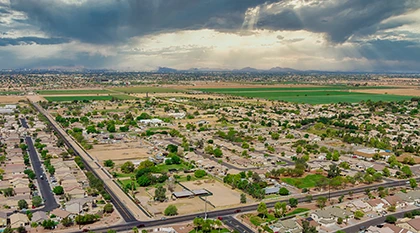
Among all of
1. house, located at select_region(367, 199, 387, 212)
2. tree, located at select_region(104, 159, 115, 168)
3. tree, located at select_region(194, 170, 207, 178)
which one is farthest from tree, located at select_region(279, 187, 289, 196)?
tree, located at select_region(104, 159, 115, 168)

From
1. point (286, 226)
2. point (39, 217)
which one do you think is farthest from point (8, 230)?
point (286, 226)

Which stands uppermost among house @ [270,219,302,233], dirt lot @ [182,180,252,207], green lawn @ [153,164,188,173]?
house @ [270,219,302,233]

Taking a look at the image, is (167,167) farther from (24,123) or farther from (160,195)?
(24,123)

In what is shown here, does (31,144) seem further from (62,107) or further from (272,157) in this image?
(62,107)

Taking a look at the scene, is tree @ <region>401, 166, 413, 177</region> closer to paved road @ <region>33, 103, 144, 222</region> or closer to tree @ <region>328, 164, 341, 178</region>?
tree @ <region>328, 164, 341, 178</region>

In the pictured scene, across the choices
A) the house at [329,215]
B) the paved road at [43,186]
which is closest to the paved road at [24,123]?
the paved road at [43,186]

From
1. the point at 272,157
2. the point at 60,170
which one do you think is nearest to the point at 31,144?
the point at 60,170

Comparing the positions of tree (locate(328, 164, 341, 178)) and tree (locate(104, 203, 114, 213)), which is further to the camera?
tree (locate(328, 164, 341, 178))
